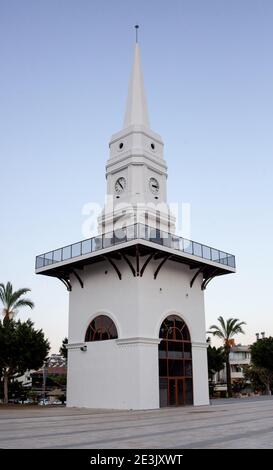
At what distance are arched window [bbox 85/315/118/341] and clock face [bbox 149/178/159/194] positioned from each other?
920 cm

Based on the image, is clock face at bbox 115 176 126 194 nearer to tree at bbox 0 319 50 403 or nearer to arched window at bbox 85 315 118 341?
arched window at bbox 85 315 118 341

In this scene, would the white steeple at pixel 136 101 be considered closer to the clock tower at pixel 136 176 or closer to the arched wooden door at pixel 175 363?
the clock tower at pixel 136 176

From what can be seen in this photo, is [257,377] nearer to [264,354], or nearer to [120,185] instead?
[264,354]

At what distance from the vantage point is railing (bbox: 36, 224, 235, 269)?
2767 cm

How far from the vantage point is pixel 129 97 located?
36.6 m

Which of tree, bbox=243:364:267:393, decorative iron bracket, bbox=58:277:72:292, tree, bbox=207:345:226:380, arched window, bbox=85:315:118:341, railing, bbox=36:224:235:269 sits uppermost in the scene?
railing, bbox=36:224:235:269

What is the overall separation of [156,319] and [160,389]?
3826 millimetres

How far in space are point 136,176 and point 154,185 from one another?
161 centimetres

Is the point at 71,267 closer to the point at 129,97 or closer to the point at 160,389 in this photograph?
the point at 160,389

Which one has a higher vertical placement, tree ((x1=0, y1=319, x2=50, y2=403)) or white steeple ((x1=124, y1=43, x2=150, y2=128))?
white steeple ((x1=124, y1=43, x2=150, y2=128))

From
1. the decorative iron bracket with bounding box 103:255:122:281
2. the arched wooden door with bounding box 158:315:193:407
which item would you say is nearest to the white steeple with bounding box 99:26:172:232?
the decorative iron bracket with bounding box 103:255:122:281

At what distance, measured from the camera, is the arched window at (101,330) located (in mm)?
28625

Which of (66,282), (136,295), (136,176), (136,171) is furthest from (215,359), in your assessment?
(136,295)

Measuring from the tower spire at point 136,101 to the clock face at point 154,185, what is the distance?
165 inches
